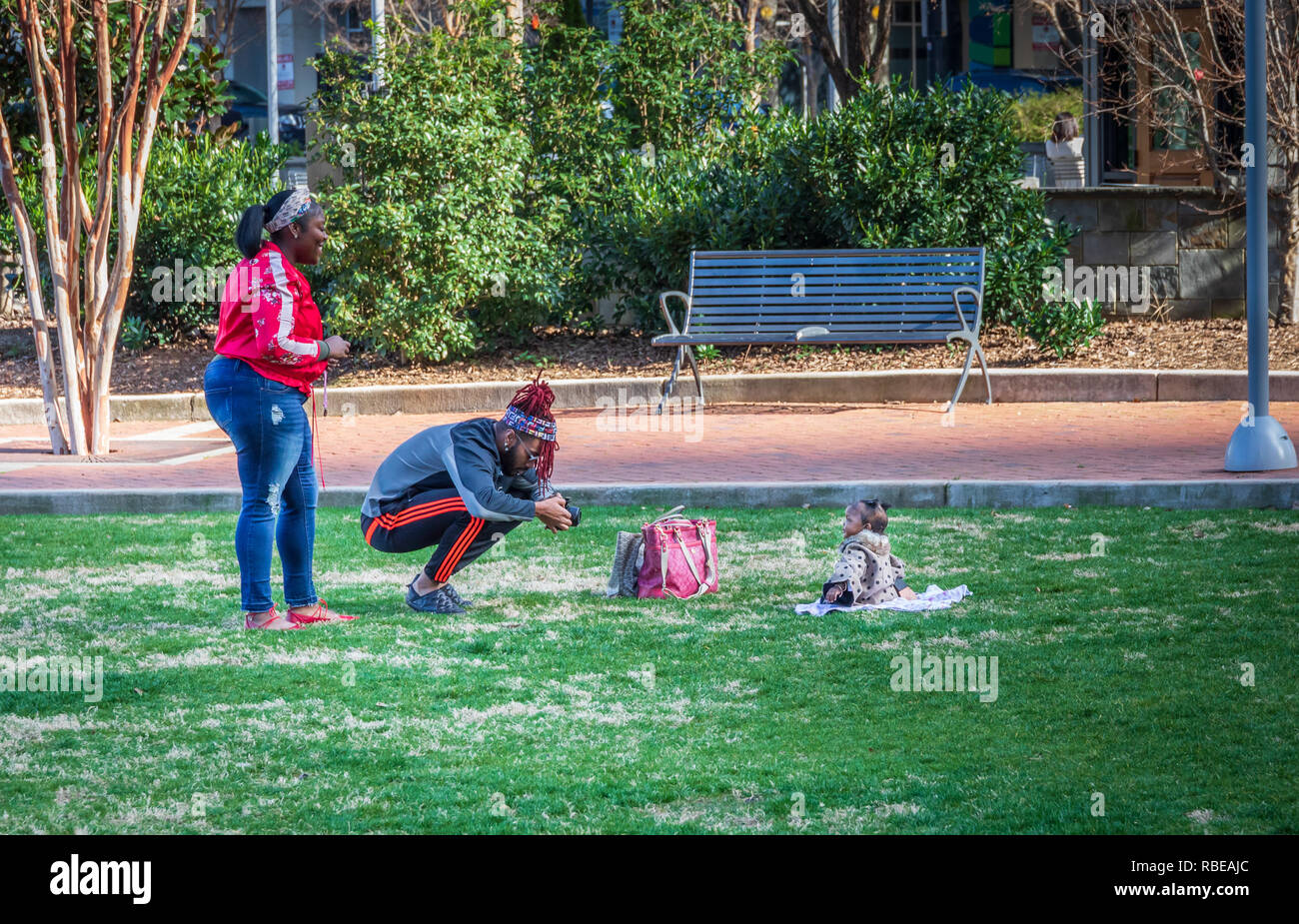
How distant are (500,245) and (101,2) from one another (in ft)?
15.5

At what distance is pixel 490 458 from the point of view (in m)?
6.36

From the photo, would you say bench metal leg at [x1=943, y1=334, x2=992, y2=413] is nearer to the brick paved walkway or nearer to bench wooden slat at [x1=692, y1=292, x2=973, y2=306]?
the brick paved walkway

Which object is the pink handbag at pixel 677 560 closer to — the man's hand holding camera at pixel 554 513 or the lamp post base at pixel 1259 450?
the man's hand holding camera at pixel 554 513

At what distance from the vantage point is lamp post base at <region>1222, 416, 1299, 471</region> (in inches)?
351

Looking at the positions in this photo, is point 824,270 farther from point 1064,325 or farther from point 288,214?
point 288,214

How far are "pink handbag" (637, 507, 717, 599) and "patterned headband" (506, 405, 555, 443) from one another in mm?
621

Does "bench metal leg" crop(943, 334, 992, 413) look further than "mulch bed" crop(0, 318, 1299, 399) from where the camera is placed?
No

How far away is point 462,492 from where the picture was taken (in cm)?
629

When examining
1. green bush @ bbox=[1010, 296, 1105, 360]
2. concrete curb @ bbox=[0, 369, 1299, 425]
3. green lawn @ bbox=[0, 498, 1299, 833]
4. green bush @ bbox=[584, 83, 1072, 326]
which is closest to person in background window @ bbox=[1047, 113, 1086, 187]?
green bush @ bbox=[584, 83, 1072, 326]

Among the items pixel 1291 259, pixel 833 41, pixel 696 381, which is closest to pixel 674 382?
pixel 696 381

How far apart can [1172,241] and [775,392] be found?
4483mm

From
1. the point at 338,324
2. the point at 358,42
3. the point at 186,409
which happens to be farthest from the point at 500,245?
the point at 358,42

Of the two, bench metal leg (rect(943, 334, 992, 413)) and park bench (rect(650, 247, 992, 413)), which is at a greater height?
park bench (rect(650, 247, 992, 413))

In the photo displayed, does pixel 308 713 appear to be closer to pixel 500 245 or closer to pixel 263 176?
pixel 500 245
